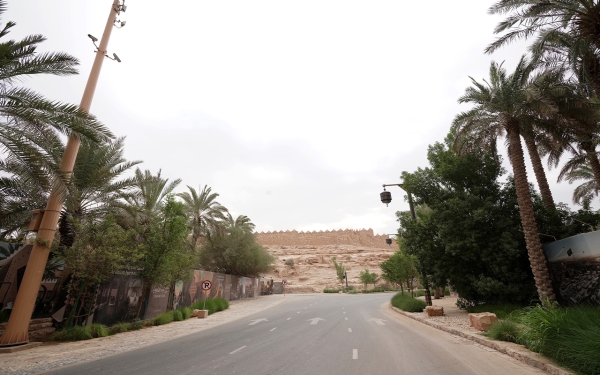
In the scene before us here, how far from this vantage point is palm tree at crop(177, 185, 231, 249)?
29750 millimetres

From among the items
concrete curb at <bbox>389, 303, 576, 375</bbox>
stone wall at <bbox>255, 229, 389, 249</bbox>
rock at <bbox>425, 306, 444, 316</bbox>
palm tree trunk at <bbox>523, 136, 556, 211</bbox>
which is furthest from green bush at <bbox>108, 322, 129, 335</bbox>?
stone wall at <bbox>255, 229, 389, 249</bbox>

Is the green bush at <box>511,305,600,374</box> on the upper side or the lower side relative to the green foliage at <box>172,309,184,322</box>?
upper

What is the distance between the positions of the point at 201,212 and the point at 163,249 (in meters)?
14.9

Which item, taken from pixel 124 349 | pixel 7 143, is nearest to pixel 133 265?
pixel 124 349

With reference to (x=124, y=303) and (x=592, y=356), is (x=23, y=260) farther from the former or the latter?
(x=592, y=356)

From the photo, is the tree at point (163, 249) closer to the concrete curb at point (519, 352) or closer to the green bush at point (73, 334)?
the green bush at point (73, 334)

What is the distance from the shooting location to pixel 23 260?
12.6 metres

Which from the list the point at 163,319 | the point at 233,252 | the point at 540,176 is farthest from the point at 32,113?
the point at 233,252

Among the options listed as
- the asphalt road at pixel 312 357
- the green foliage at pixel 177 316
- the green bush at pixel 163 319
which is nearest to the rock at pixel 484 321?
the asphalt road at pixel 312 357

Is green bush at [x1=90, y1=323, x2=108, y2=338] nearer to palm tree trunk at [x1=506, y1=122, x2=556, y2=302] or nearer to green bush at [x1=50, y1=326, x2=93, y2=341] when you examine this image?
green bush at [x1=50, y1=326, x2=93, y2=341]

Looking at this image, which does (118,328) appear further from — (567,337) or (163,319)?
(567,337)

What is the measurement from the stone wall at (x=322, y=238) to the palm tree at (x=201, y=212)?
90.5m

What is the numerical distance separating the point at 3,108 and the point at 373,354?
1185 cm

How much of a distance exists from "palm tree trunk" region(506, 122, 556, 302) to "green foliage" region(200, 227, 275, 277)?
29719mm
